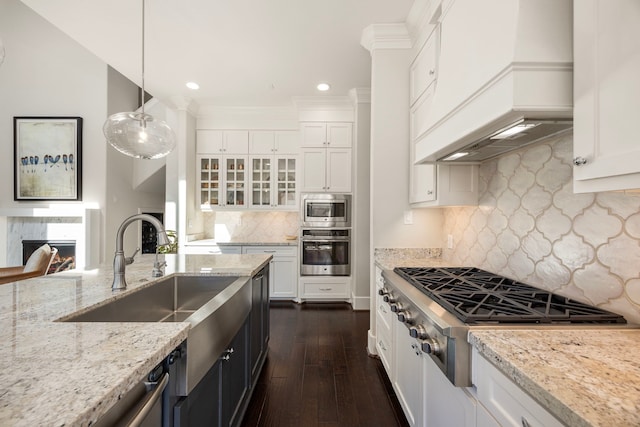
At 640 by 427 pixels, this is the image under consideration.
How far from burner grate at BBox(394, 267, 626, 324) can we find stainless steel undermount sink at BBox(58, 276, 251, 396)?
946 mm

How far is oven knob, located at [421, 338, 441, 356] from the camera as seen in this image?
1051 mm

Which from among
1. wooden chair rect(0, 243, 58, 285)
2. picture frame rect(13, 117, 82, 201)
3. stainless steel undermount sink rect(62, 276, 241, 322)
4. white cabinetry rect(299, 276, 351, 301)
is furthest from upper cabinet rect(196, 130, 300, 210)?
stainless steel undermount sink rect(62, 276, 241, 322)

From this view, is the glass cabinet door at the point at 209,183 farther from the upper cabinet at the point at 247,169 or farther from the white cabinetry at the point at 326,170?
the white cabinetry at the point at 326,170

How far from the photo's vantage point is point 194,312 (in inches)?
59.8

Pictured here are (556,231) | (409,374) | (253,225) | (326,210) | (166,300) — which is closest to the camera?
(556,231)

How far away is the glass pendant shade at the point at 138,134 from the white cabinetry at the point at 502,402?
7.97 ft

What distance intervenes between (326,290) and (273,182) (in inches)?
71.3

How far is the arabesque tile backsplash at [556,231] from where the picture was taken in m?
1.01

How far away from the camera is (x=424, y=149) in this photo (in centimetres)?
169

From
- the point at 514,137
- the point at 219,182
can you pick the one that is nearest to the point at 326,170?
the point at 219,182

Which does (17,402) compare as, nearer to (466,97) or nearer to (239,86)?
(466,97)

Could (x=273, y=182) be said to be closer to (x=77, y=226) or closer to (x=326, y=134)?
(x=326, y=134)

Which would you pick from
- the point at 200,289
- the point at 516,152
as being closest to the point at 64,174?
the point at 200,289

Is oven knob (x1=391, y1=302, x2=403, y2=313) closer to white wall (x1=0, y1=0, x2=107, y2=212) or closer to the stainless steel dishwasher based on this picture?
the stainless steel dishwasher
